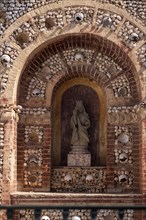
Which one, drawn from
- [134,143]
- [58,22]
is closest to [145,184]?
[134,143]

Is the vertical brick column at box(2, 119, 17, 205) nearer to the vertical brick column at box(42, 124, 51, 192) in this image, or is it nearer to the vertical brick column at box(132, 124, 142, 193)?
the vertical brick column at box(42, 124, 51, 192)

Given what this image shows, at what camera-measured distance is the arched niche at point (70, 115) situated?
11.9 m

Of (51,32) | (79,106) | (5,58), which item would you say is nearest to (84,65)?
(79,106)

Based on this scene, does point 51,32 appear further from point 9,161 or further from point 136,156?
point 136,156

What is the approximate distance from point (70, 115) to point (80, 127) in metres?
0.49

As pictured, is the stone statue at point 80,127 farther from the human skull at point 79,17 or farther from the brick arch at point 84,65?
the human skull at point 79,17

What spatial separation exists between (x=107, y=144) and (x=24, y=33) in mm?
3255

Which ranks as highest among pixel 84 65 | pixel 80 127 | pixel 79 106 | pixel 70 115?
pixel 84 65

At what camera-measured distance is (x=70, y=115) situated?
39.9 ft

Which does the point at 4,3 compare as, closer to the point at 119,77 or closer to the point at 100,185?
the point at 119,77

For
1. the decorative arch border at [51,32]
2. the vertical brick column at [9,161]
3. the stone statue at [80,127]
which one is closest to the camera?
the vertical brick column at [9,161]

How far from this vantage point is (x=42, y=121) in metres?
11.6

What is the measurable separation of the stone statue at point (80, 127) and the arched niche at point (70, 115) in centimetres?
18

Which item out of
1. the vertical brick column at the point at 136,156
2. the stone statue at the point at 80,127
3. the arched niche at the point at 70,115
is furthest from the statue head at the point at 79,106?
the vertical brick column at the point at 136,156
